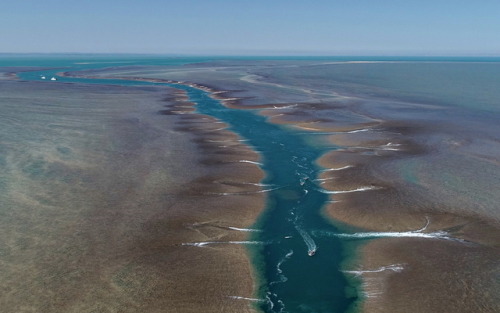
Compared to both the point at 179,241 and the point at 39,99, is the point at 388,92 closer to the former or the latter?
the point at 39,99

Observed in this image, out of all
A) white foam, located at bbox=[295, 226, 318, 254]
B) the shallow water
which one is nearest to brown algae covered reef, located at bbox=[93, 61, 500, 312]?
the shallow water

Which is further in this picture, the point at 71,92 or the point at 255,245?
the point at 71,92

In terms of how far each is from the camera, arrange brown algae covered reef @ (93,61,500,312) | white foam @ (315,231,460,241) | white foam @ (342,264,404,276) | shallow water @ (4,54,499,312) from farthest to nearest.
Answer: white foam @ (315,231,460,241), white foam @ (342,264,404,276), shallow water @ (4,54,499,312), brown algae covered reef @ (93,61,500,312)

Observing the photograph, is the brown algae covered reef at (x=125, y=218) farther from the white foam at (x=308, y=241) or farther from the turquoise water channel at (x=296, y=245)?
the white foam at (x=308, y=241)

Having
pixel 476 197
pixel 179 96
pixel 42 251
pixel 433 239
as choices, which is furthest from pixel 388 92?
pixel 42 251

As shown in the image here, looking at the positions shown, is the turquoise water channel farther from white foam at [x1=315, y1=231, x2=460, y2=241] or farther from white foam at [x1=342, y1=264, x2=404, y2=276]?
white foam at [x1=342, y1=264, x2=404, y2=276]

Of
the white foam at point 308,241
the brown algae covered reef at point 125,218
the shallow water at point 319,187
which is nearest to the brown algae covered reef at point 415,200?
the shallow water at point 319,187

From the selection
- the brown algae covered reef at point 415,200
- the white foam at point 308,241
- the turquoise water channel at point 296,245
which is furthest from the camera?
the white foam at point 308,241

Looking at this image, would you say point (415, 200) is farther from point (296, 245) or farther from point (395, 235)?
point (296, 245)
